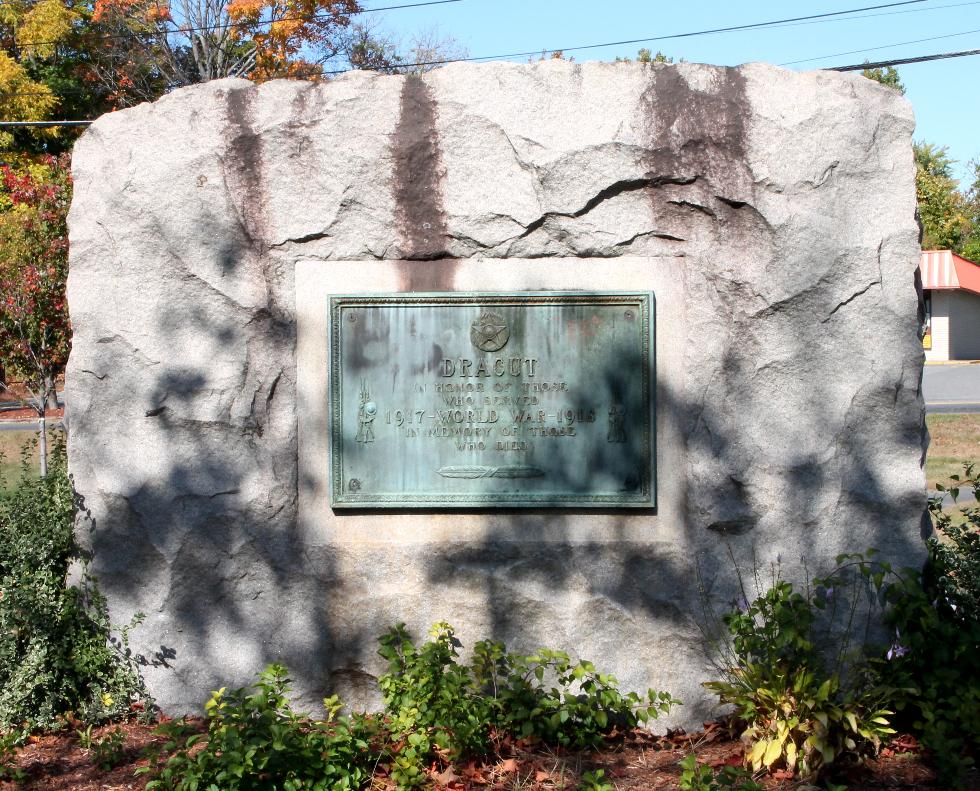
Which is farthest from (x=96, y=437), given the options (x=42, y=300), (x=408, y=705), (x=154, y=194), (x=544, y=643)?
(x=42, y=300)

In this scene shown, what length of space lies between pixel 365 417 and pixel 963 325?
38838 mm

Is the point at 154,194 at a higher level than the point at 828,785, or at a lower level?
higher

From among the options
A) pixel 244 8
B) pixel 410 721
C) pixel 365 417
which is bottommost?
pixel 410 721

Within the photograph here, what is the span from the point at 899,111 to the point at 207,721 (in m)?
4.03

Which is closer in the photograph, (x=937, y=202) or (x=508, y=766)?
(x=508, y=766)

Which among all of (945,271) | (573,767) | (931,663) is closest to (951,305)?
(945,271)

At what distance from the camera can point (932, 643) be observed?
4.11 metres

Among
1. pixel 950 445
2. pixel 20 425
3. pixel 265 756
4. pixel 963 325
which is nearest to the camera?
pixel 265 756

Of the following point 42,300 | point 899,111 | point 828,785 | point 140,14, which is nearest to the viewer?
point 828,785

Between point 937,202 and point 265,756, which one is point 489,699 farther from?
point 937,202

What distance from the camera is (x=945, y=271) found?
34875 millimetres

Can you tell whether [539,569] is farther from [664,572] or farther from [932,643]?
[932,643]

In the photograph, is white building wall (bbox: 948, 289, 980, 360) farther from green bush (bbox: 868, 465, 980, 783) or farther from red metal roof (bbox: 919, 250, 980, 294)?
green bush (bbox: 868, 465, 980, 783)

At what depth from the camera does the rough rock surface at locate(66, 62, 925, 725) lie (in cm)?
427
